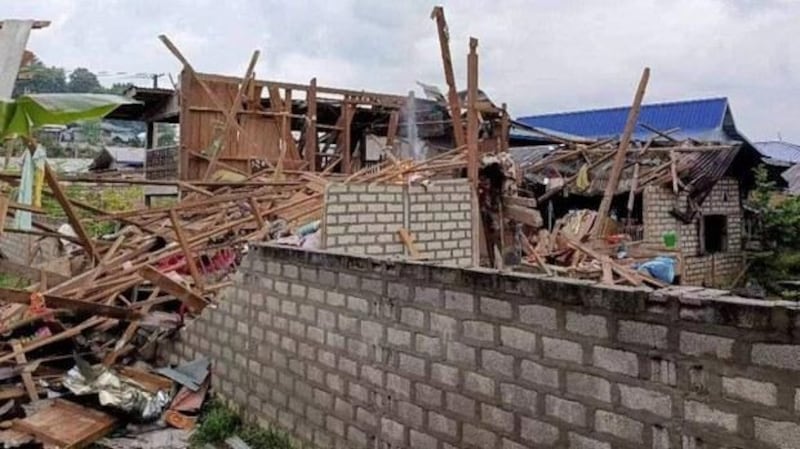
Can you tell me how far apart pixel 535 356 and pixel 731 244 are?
13862mm

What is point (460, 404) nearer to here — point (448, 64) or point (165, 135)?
point (448, 64)

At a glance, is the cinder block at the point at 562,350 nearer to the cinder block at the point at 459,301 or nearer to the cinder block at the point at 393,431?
the cinder block at the point at 459,301

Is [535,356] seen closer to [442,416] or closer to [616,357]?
[616,357]

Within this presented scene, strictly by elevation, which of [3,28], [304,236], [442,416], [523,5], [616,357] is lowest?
[442,416]

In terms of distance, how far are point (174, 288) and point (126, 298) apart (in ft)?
3.47

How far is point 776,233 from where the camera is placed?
15.4 metres

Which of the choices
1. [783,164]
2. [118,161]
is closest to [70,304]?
[783,164]

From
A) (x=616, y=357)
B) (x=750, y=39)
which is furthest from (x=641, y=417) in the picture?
(x=750, y=39)

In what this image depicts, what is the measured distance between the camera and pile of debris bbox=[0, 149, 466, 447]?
19.2ft

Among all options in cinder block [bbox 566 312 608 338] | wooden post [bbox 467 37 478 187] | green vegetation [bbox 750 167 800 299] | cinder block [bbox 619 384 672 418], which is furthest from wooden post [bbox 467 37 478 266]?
green vegetation [bbox 750 167 800 299]

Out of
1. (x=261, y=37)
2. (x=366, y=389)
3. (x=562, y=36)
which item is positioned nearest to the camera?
(x=366, y=389)

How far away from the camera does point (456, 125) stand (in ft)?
31.9

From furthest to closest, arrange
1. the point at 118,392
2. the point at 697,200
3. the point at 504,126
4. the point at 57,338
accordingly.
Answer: the point at 504,126 → the point at 697,200 → the point at 57,338 → the point at 118,392

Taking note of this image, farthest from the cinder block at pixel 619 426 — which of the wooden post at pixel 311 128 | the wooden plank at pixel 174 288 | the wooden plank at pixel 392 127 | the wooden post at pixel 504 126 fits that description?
the wooden post at pixel 504 126
